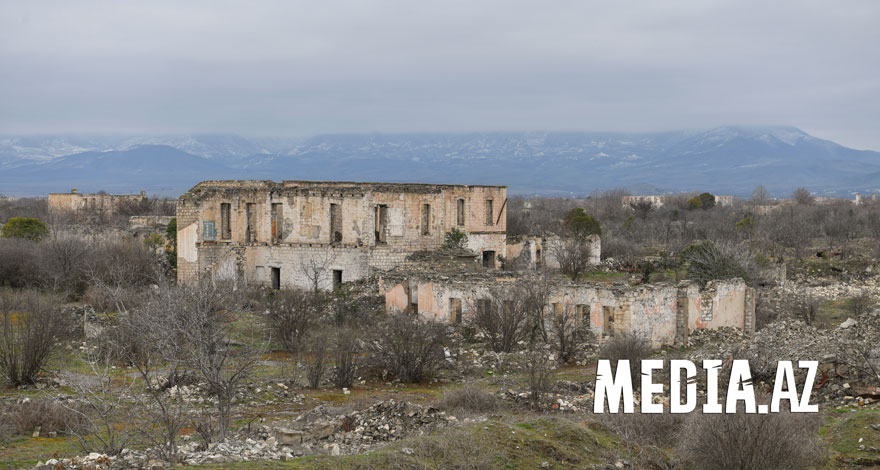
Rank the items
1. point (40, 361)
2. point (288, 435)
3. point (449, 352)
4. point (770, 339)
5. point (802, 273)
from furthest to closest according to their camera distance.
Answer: point (802, 273) → point (449, 352) → point (770, 339) → point (40, 361) → point (288, 435)

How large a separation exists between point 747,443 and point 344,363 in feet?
32.7

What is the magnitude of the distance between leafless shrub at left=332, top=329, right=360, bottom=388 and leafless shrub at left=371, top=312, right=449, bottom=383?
2.40 ft

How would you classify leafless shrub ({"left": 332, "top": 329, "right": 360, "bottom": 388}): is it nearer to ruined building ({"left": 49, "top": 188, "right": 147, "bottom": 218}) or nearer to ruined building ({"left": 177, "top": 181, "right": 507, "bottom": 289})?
ruined building ({"left": 177, "top": 181, "right": 507, "bottom": 289})

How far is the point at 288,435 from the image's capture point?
496 inches

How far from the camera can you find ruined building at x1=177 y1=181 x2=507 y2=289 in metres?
31.7

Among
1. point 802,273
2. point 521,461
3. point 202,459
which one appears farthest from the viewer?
point 802,273

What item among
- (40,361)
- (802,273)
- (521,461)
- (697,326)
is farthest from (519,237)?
(521,461)

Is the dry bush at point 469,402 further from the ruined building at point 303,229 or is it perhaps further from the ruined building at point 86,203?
the ruined building at point 86,203

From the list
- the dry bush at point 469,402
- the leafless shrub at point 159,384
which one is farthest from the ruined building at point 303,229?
the dry bush at point 469,402

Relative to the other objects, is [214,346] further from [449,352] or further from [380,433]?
[449,352]

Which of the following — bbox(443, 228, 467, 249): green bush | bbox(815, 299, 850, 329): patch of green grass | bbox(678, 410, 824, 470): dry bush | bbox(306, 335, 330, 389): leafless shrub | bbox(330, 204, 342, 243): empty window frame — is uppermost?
bbox(330, 204, 342, 243): empty window frame

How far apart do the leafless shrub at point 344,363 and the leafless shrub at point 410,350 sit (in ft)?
2.40

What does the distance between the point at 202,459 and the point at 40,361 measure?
347 inches

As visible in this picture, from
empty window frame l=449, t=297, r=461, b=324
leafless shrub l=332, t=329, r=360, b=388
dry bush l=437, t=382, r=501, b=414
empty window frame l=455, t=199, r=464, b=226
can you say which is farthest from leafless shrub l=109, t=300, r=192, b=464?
empty window frame l=455, t=199, r=464, b=226
